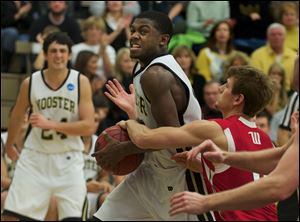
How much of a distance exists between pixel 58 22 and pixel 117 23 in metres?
0.85

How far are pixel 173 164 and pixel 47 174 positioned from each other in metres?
2.78

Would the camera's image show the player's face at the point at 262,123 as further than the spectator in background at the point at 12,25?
No

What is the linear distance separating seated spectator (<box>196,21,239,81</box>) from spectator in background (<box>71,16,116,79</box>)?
116cm

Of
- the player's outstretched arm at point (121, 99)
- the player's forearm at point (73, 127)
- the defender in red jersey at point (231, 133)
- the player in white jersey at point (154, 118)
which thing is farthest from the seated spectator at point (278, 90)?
the defender in red jersey at point (231, 133)

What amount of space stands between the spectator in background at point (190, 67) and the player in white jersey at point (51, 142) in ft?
8.59

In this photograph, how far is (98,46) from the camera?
477 inches

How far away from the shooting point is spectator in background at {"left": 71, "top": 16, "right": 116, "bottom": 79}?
11930 millimetres

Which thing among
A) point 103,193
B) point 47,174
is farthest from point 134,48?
point 103,193

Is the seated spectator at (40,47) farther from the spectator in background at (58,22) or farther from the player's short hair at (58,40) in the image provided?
the player's short hair at (58,40)

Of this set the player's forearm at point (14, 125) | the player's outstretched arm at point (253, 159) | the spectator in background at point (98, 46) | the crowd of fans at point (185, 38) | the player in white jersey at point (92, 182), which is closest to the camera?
the player's outstretched arm at point (253, 159)

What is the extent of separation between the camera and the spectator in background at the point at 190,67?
1134cm

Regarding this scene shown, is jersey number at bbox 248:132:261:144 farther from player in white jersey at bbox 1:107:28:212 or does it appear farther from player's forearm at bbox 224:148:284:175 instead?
player in white jersey at bbox 1:107:28:212

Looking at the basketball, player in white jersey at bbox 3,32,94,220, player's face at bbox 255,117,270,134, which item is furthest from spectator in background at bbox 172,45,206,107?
the basketball

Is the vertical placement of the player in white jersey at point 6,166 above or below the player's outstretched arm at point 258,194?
below
